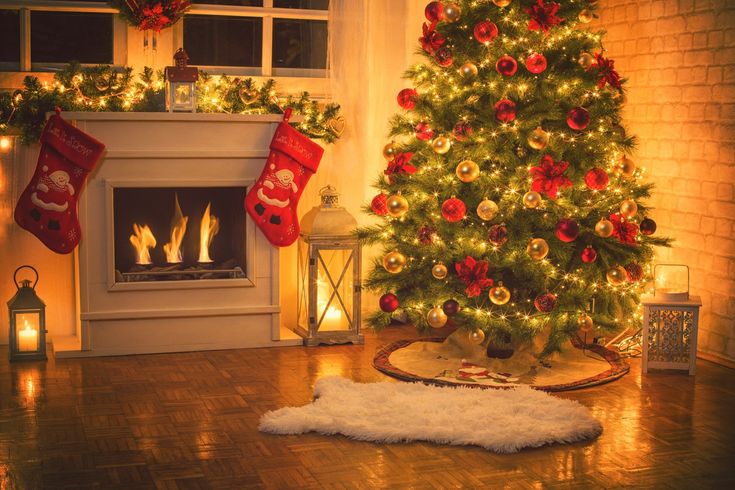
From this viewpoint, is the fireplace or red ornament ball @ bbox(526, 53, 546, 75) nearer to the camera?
red ornament ball @ bbox(526, 53, 546, 75)

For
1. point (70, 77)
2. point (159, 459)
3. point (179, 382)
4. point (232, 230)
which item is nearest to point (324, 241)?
point (232, 230)

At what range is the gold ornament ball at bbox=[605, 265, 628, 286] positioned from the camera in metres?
4.69

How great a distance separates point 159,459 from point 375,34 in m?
2.97

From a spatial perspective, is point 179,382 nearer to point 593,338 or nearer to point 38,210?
point 38,210

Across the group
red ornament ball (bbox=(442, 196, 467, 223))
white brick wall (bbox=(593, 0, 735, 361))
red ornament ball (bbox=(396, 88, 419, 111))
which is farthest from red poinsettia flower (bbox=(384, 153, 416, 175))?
white brick wall (bbox=(593, 0, 735, 361))


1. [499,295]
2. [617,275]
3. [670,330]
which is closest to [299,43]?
[499,295]

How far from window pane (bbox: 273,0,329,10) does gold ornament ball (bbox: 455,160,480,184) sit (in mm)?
1615

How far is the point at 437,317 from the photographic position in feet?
15.7

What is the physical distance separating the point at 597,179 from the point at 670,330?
0.83m

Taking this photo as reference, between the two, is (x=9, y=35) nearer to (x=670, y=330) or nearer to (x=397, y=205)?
(x=397, y=205)

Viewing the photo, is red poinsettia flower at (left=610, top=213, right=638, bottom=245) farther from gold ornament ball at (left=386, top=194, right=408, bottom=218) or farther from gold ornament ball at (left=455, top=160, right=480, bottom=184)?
gold ornament ball at (left=386, top=194, right=408, bottom=218)

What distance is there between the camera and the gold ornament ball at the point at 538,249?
4543 millimetres

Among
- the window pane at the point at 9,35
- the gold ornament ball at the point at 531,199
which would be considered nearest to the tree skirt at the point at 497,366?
the gold ornament ball at the point at 531,199

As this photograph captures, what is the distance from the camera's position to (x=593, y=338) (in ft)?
17.9
